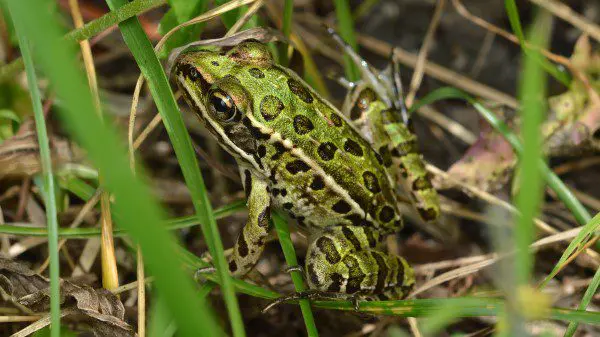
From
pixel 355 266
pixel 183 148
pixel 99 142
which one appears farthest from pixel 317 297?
pixel 99 142

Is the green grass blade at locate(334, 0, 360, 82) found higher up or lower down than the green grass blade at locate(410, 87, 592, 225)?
higher up

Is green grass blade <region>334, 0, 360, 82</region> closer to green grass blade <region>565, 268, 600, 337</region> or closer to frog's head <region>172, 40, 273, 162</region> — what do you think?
frog's head <region>172, 40, 273, 162</region>

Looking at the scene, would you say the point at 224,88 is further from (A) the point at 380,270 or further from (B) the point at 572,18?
(B) the point at 572,18

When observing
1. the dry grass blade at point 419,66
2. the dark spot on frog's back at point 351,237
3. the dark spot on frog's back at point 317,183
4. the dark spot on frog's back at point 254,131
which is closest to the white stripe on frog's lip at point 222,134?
the dark spot on frog's back at point 254,131

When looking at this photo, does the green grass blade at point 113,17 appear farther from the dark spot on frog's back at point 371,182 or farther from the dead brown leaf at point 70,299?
the dark spot on frog's back at point 371,182

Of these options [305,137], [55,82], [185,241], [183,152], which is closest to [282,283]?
[185,241]

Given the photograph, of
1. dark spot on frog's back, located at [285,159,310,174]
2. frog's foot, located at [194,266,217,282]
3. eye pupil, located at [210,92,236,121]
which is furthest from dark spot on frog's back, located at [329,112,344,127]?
frog's foot, located at [194,266,217,282]

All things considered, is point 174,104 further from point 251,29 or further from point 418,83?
point 418,83
